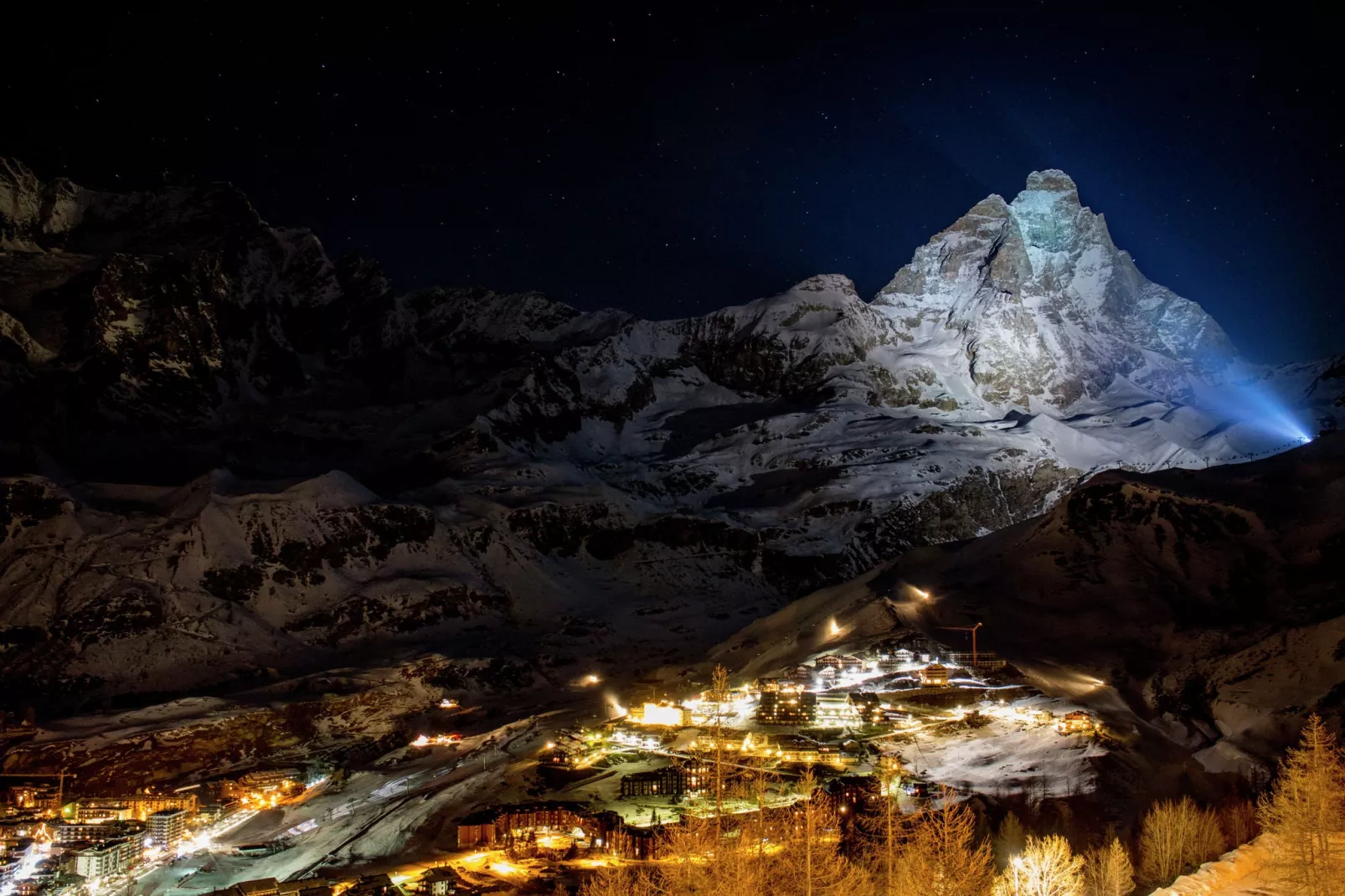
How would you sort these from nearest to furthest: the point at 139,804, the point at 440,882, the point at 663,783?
the point at 440,882, the point at 663,783, the point at 139,804

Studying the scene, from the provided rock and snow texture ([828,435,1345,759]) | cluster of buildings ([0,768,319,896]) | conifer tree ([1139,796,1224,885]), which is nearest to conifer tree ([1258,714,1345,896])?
conifer tree ([1139,796,1224,885])

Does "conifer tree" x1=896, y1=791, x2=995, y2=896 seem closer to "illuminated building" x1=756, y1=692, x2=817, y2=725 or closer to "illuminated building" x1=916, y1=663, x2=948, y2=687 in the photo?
"illuminated building" x1=756, y1=692, x2=817, y2=725

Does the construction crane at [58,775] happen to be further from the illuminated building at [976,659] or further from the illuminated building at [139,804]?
the illuminated building at [976,659]

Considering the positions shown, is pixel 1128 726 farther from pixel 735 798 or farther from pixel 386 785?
pixel 386 785

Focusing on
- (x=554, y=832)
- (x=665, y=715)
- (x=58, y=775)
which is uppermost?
(x=665, y=715)

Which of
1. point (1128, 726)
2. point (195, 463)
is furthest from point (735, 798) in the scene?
point (195, 463)

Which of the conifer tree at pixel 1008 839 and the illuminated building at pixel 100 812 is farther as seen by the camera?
the illuminated building at pixel 100 812

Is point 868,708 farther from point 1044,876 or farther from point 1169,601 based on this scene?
point 1044,876

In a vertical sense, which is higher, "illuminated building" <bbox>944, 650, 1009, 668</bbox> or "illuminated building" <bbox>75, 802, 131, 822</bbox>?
"illuminated building" <bbox>944, 650, 1009, 668</bbox>

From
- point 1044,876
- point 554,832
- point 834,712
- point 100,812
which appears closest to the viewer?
point 1044,876

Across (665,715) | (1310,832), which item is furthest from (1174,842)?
(665,715)

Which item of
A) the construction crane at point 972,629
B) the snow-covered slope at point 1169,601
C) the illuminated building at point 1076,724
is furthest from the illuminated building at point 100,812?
the illuminated building at point 1076,724
